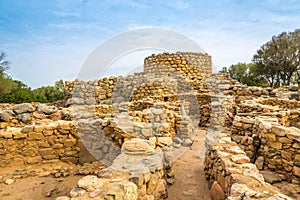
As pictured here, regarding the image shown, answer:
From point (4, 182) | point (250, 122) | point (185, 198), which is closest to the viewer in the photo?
point (185, 198)

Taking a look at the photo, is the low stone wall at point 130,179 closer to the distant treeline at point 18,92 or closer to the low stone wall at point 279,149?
the low stone wall at point 279,149

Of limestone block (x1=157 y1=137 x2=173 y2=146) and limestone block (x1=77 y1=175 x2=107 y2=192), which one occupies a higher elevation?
limestone block (x1=157 y1=137 x2=173 y2=146)

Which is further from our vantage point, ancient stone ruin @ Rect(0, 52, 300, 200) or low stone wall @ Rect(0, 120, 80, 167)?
low stone wall @ Rect(0, 120, 80, 167)

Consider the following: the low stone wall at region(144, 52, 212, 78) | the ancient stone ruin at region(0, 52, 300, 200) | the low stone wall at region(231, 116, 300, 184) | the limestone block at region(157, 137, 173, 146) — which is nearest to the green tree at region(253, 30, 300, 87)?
the low stone wall at region(144, 52, 212, 78)

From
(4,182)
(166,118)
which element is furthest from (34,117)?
(166,118)

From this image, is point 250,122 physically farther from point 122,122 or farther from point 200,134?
point 122,122

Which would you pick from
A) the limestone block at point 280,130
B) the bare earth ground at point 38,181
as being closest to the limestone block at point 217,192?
the limestone block at point 280,130

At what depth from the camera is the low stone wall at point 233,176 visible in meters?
2.30

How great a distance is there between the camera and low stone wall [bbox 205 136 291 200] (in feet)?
7.54

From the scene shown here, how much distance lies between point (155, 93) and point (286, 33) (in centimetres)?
2273

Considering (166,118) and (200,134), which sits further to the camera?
(200,134)

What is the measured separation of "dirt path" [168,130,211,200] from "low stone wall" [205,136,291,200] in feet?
0.73

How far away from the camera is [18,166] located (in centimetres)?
462

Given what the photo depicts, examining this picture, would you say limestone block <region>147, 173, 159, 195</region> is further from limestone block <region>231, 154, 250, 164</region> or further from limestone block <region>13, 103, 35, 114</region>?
limestone block <region>13, 103, 35, 114</region>
